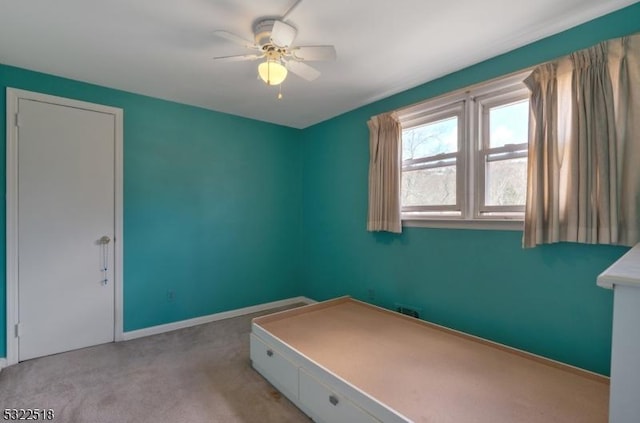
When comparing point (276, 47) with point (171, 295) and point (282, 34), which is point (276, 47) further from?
point (171, 295)

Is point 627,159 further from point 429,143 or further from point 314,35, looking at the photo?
point 314,35

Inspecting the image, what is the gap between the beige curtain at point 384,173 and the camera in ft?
9.71

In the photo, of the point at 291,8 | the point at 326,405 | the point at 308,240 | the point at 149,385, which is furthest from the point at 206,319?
the point at 291,8

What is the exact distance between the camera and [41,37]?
6.93ft

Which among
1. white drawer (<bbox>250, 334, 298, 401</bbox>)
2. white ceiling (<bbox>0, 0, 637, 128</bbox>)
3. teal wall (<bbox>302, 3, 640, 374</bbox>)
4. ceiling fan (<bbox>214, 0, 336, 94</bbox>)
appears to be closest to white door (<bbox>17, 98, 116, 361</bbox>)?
white ceiling (<bbox>0, 0, 637, 128</bbox>)

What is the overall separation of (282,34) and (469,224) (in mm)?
2014

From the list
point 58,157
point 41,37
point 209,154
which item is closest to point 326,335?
point 209,154

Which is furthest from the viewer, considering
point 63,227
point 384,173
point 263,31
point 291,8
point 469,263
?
point 384,173

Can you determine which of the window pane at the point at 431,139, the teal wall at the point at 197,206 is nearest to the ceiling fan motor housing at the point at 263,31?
the window pane at the point at 431,139

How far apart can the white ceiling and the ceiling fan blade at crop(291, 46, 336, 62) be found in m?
0.16

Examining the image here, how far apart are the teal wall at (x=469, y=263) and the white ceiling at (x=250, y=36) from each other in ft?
0.48

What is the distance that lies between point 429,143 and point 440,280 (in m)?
1.29

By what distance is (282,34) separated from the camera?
1872mm

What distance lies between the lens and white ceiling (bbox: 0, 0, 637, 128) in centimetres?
180
